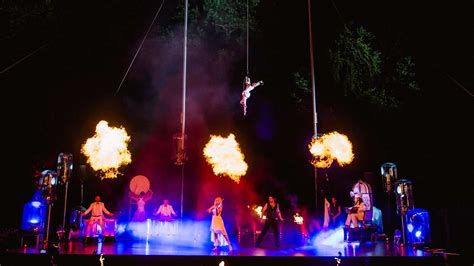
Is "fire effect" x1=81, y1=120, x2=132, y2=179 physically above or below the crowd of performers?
above

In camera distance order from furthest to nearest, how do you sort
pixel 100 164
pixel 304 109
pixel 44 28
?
pixel 304 109
pixel 100 164
pixel 44 28

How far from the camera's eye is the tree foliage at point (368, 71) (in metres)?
16.2

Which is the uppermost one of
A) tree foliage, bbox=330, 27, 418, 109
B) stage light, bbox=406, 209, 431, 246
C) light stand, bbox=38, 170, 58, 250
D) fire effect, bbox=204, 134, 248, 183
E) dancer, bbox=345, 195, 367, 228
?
tree foliage, bbox=330, 27, 418, 109

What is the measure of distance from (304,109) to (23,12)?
39.3 feet

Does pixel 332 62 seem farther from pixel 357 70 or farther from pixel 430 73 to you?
pixel 430 73

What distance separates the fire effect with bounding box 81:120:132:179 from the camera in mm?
16578

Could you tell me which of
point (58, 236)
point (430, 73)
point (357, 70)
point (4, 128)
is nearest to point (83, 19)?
point (4, 128)

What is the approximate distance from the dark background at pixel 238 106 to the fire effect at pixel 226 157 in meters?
0.44

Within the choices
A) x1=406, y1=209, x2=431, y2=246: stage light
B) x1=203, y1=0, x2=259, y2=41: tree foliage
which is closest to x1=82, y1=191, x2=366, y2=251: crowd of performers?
x1=406, y1=209, x2=431, y2=246: stage light

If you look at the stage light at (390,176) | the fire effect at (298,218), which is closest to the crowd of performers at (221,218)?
the fire effect at (298,218)

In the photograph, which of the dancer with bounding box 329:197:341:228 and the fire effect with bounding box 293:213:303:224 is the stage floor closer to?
the fire effect with bounding box 293:213:303:224

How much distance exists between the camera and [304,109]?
58.1ft

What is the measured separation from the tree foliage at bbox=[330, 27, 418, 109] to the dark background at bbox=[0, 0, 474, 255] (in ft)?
1.52

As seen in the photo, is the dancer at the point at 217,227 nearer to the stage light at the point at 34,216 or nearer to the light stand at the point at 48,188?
the light stand at the point at 48,188
